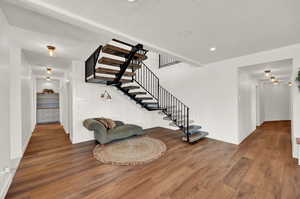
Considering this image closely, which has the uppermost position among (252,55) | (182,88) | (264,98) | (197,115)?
(252,55)

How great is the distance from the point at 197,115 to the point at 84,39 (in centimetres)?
447

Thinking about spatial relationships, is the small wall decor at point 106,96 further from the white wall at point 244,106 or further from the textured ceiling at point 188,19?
the white wall at point 244,106

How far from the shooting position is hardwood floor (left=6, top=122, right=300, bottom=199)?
1.92 meters

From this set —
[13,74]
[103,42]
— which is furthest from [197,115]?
[13,74]

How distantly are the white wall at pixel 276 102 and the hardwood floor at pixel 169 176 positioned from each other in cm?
529

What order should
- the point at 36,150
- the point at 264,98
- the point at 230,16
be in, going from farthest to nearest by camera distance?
1. the point at 264,98
2. the point at 36,150
3. the point at 230,16

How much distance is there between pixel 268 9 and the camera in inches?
70.2

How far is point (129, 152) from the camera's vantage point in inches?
131

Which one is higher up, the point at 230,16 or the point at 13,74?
the point at 230,16

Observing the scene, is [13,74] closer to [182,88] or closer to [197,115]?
[182,88]

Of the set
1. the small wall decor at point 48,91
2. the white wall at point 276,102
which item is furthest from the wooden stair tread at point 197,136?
the small wall decor at point 48,91

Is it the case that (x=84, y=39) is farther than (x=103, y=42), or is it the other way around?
(x=103, y=42)

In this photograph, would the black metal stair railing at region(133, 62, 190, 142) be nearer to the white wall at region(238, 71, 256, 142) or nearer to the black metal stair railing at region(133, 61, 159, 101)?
the black metal stair railing at region(133, 61, 159, 101)

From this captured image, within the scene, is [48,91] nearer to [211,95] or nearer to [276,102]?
[211,95]
